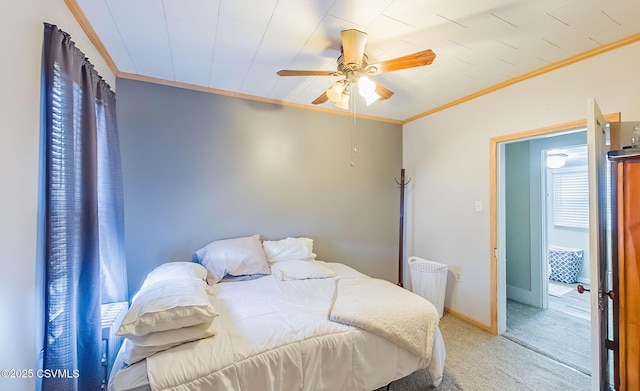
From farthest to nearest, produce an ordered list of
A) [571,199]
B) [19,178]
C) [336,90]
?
[571,199] < [336,90] < [19,178]

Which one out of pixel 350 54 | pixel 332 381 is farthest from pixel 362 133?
pixel 332 381

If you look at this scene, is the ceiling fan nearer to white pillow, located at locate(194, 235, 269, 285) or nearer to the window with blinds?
white pillow, located at locate(194, 235, 269, 285)

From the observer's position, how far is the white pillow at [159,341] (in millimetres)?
1310

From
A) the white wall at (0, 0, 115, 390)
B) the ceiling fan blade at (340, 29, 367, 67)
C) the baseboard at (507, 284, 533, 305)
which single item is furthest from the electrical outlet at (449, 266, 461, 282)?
the white wall at (0, 0, 115, 390)

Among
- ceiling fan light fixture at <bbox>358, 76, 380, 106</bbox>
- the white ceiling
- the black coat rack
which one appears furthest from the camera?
the black coat rack

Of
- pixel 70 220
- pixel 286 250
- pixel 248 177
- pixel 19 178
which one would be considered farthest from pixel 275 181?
pixel 19 178

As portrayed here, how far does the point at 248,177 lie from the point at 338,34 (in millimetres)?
1757

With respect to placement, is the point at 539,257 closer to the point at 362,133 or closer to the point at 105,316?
the point at 362,133

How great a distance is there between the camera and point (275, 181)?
3133 millimetres

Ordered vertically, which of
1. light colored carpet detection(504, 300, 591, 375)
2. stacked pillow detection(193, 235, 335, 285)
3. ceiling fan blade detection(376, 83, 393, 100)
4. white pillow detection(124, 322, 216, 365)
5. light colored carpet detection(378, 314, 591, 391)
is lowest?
light colored carpet detection(378, 314, 591, 391)

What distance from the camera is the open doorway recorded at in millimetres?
2631

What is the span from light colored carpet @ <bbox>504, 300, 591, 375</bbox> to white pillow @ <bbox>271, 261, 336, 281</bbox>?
198cm

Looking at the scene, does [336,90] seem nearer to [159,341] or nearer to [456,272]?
[159,341]

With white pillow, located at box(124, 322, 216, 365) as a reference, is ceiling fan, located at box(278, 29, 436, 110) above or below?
above
